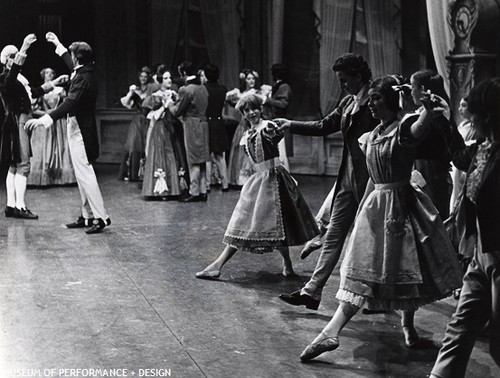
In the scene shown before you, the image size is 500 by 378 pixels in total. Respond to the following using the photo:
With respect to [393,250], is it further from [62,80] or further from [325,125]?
[62,80]

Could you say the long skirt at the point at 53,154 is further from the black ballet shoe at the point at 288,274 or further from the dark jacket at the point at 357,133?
the dark jacket at the point at 357,133

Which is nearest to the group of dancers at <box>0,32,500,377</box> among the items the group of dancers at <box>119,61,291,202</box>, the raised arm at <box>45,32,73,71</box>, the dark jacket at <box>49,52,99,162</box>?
the dark jacket at <box>49,52,99,162</box>

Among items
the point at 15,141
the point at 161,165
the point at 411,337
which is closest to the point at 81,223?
the point at 15,141

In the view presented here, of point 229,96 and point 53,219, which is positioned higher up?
point 229,96

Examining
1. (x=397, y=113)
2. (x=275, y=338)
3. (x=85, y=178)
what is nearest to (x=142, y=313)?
(x=275, y=338)

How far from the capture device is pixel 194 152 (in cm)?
1039

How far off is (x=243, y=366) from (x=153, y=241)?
11.4 ft

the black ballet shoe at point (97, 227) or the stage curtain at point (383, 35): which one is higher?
the stage curtain at point (383, 35)

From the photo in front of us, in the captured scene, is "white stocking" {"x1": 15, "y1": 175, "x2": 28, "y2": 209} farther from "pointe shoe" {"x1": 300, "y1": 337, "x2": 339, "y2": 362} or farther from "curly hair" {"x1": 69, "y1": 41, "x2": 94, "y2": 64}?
"pointe shoe" {"x1": 300, "y1": 337, "x2": 339, "y2": 362}

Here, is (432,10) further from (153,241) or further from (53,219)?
(53,219)

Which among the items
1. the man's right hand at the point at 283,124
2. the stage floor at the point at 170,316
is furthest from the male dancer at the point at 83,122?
the man's right hand at the point at 283,124

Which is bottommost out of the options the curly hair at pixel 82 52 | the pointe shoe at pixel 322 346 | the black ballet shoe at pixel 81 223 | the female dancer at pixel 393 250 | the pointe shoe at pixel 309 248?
the black ballet shoe at pixel 81 223

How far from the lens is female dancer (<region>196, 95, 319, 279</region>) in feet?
19.1

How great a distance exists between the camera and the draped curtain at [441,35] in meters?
7.68
